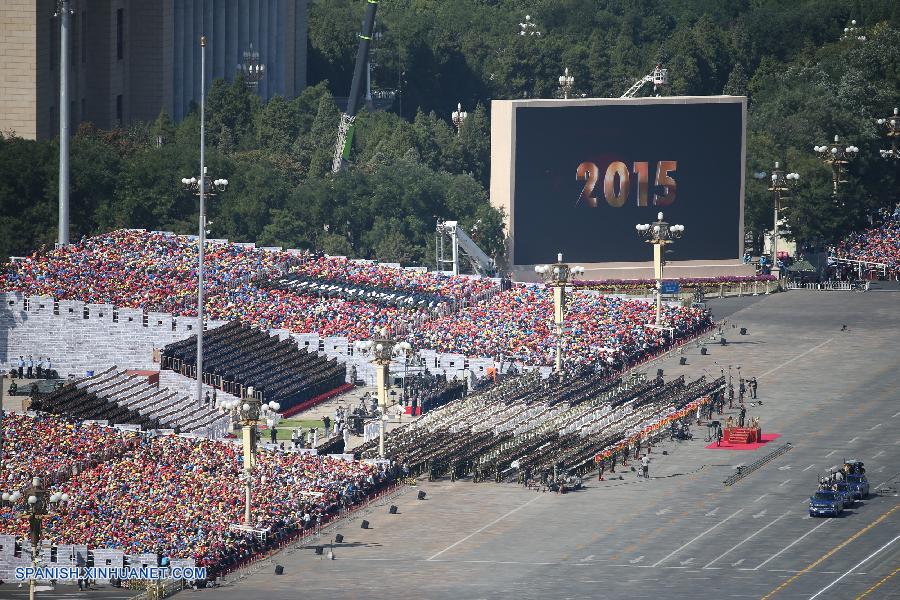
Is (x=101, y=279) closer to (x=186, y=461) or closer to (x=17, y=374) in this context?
(x=17, y=374)

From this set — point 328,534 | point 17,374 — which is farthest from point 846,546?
point 17,374

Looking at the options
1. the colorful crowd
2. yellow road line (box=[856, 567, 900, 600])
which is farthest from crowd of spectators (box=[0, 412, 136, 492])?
yellow road line (box=[856, 567, 900, 600])

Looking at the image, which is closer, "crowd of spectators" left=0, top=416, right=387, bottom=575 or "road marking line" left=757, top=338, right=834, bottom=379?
"crowd of spectators" left=0, top=416, right=387, bottom=575

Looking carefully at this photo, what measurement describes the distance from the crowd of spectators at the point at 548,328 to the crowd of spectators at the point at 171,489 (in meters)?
27.2

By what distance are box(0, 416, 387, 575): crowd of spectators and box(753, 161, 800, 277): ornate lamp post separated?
63005 mm

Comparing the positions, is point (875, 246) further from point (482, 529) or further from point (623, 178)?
point (482, 529)

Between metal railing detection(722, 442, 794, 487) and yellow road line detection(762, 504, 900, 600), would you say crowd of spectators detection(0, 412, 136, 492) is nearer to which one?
metal railing detection(722, 442, 794, 487)

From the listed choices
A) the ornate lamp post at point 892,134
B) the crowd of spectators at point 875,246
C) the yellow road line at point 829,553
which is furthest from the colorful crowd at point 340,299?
the ornate lamp post at point 892,134

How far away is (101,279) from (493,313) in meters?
22.5

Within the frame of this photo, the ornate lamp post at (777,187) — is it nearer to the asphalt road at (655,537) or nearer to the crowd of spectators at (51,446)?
the asphalt road at (655,537)

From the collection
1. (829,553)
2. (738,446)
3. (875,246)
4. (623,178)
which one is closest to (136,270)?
(623,178)

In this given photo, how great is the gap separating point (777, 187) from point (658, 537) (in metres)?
67.6

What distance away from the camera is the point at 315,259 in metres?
157

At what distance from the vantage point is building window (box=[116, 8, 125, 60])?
194 meters
